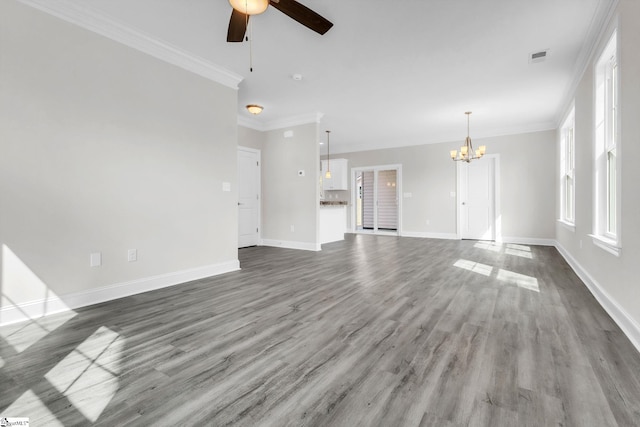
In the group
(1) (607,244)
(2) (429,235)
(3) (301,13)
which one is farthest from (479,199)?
(3) (301,13)

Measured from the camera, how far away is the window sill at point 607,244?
95.3 inches

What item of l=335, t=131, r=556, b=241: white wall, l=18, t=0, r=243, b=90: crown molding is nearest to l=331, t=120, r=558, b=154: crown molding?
l=335, t=131, r=556, b=241: white wall

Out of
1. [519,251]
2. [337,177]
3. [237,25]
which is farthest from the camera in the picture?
[337,177]

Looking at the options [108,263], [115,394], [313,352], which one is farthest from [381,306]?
[108,263]

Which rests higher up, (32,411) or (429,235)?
(429,235)

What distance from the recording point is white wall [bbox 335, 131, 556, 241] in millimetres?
6777

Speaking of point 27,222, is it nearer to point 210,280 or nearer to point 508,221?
point 210,280

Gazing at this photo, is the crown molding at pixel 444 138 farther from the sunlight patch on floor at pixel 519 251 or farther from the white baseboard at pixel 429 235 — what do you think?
the sunlight patch on floor at pixel 519 251

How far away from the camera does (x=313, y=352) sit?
191 cm

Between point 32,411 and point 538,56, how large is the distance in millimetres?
5330

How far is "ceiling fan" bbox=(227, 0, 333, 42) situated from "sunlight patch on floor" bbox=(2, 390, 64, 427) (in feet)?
8.00

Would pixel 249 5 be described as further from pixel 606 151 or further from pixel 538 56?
pixel 538 56

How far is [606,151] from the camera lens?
2955 millimetres

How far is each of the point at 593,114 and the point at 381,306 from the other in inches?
121
